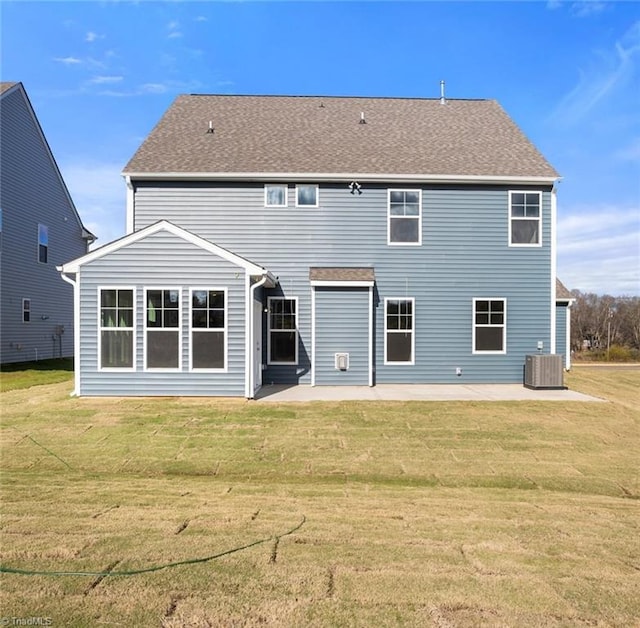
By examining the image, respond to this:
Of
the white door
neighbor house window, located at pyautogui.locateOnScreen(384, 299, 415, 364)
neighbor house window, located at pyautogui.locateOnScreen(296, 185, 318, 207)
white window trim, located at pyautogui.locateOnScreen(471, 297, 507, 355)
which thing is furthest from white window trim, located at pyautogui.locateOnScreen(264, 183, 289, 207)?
white window trim, located at pyautogui.locateOnScreen(471, 297, 507, 355)

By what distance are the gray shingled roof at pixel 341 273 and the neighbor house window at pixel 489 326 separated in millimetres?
3344

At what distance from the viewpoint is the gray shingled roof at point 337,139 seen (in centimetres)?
1291

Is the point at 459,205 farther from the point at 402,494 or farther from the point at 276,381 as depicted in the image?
the point at 402,494

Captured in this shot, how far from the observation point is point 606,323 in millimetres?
42406

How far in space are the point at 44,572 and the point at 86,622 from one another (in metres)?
0.84

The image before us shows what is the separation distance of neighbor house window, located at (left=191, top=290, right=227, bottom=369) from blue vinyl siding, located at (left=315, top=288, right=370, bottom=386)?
10.3 feet

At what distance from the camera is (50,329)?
2039 centimetres

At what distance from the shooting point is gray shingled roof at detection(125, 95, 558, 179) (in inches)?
508

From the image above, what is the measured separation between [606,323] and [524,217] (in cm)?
3660

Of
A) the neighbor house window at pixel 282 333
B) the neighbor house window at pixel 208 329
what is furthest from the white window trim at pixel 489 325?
the neighbor house window at pixel 208 329

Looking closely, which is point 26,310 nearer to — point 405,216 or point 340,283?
point 340,283

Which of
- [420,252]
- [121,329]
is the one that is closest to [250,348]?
[121,329]

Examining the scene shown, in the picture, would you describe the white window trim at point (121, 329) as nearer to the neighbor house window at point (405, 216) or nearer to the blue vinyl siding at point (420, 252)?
the blue vinyl siding at point (420, 252)

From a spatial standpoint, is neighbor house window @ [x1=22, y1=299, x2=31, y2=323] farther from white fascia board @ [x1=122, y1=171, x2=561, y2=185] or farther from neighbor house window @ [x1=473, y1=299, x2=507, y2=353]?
neighbor house window @ [x1=473, y1=299, x2=507, y2=353]
